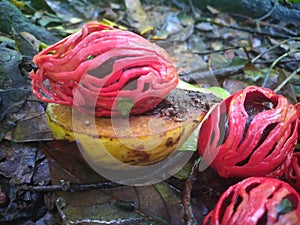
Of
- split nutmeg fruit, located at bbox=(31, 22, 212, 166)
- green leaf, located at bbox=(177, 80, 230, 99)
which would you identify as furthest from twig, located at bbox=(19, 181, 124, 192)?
green leaf, located at bbox=(177, 80, 230, 99)

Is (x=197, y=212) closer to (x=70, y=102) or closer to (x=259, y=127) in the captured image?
(x=259, y=127)

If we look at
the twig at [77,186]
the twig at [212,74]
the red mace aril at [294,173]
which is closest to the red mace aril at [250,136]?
the red mace aril at [294,173]

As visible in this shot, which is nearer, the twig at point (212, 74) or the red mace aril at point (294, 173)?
the red mace aril at point (294, 173)

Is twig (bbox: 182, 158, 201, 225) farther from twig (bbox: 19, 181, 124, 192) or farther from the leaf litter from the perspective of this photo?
twig (bbox: 19, 181, 124, 192)

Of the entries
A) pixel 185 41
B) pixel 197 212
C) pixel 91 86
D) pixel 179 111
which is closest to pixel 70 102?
pixel 91 86

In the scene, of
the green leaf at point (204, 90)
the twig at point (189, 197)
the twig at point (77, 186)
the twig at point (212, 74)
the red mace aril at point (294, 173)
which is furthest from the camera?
the twig at point (212, 74)

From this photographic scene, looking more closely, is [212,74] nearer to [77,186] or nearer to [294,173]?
[294,173]

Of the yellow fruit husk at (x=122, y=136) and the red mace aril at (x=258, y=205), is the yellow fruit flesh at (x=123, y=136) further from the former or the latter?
the red mace aril at (x=258, y=205)
